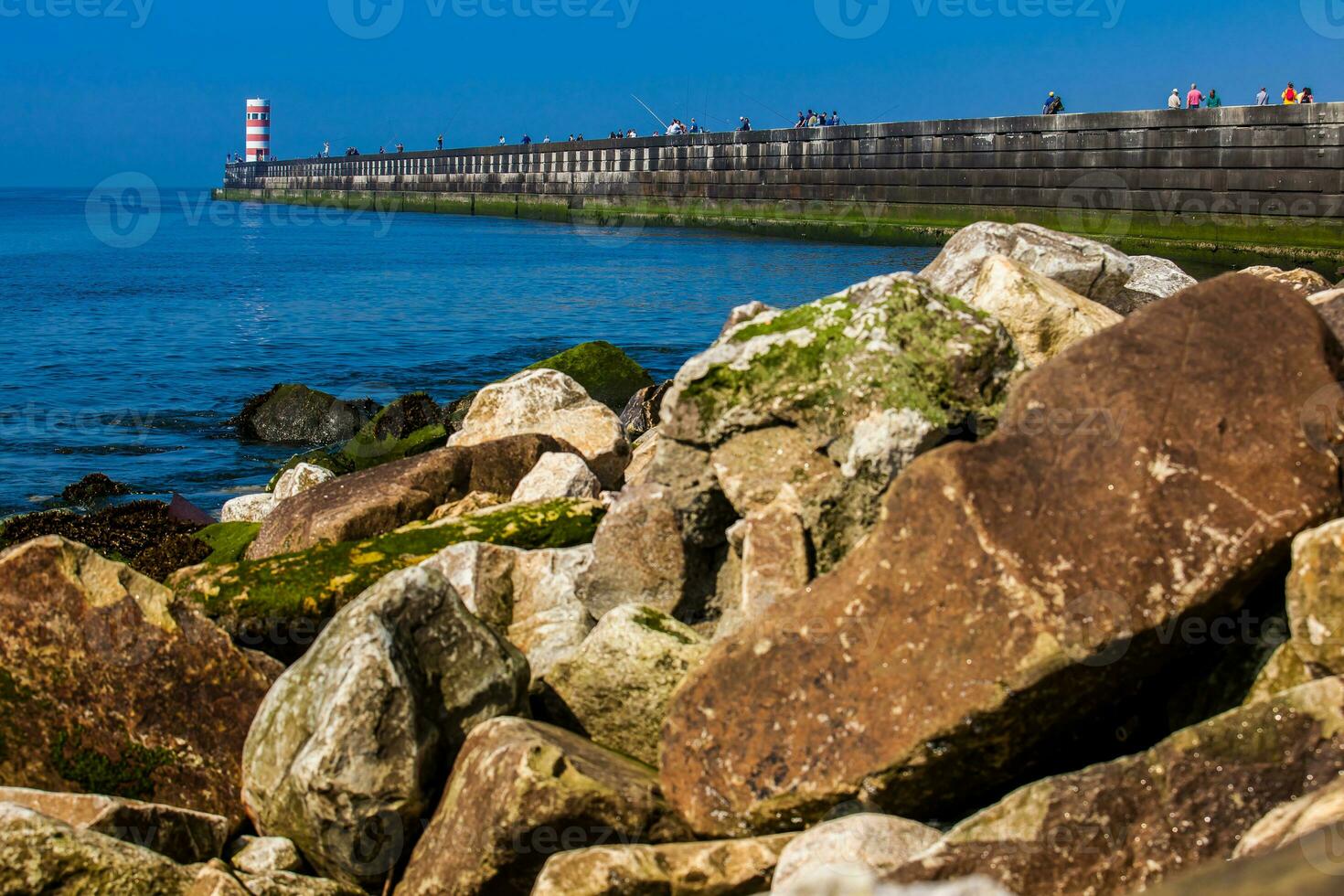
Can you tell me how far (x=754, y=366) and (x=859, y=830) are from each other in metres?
2.21

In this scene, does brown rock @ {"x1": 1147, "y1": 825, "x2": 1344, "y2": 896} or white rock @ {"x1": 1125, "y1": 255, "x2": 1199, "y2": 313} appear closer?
brown rock @ {"x1": 1147, "y1": 825, "x2": 1344, "y2": 896}

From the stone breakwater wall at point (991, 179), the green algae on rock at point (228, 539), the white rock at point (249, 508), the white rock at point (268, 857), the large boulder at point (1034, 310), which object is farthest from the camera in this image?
the stone breakwater wall at point (991, 179)

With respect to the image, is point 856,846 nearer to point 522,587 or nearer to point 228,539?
point 522,587

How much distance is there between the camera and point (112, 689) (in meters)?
4.99

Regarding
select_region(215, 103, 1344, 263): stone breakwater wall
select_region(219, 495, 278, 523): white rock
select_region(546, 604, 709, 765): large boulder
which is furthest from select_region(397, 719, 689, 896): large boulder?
select_region(215, 103, 1344, 263): stone breakwater wall

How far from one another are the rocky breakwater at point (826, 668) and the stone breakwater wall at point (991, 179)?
2349 cm

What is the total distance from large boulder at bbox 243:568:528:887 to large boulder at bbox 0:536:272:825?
38 cm

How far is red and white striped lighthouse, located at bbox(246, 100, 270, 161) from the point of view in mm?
115500

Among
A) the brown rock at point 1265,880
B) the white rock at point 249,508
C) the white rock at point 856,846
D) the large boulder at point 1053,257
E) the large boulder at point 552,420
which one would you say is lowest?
the white rock at point 249,508

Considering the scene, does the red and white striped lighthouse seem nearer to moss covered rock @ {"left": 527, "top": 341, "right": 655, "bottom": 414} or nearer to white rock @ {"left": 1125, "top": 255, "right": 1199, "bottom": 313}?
moss covered rock @ {"left": 527, "top": 341, "right": 655, "bottom": 414}

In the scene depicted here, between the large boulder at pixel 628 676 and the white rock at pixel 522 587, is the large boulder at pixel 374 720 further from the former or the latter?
the white rock at pixel 522 587

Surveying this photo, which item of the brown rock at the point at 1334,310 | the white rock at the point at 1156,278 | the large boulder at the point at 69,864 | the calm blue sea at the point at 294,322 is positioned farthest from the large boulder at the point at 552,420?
the brown rock at the point at 1334,310

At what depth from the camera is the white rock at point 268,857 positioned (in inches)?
174

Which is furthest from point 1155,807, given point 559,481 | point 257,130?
point 257,130
